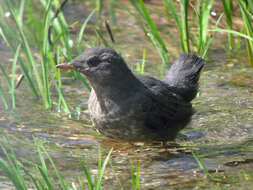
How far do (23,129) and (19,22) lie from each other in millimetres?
1105

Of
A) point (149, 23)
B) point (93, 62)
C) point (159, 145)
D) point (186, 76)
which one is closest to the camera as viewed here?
point (93, 62)

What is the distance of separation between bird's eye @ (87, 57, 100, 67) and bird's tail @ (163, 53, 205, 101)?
1041mm

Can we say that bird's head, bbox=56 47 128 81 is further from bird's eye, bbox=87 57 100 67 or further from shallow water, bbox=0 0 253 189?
shallow water, bbox=0 0 253 189

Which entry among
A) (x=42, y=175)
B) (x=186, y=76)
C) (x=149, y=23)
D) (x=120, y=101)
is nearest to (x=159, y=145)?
(x=120, y=101)

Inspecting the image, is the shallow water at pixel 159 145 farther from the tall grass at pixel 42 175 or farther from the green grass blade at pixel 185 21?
the green grass blade at pixel 185 21

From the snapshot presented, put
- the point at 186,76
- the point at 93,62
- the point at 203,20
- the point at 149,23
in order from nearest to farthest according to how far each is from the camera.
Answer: the point at 93,62, the point at 186,76, the point at 149,23, the point at 203,20

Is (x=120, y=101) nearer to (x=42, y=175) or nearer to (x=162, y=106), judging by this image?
(x=162, y=106)

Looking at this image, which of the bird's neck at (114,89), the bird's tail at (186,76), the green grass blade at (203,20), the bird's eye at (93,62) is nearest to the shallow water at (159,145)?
the bird's tail at (186,76)

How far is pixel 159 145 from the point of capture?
448cm

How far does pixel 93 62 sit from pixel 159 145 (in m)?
1.02

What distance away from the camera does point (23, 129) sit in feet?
14.9

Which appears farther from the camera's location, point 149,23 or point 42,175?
point 149,23

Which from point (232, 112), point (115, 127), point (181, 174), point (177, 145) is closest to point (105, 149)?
point (115, 127)

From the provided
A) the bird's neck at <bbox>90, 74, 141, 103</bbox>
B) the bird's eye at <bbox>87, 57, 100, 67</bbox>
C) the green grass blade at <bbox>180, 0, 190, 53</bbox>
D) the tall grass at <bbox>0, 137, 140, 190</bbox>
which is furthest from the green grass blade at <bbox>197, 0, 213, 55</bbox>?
the tall grass at <bbox>0, 137, 140, 190</bbox>
